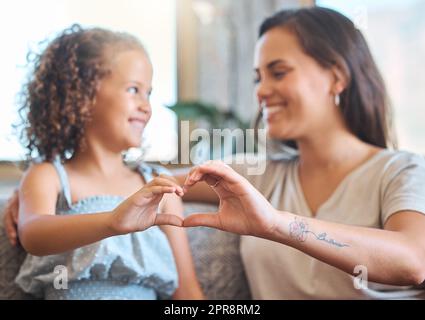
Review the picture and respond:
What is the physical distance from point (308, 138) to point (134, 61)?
460mm

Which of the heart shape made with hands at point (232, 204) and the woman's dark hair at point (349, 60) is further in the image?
the woman's dark hair at point (349, 60)

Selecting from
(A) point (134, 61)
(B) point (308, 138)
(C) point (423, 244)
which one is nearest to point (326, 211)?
(B) point (308, 138)

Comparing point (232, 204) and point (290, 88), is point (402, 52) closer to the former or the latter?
point (290, 88)

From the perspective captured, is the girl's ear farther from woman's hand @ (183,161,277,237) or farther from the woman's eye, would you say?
woman's hand @ (183,161,277,237)

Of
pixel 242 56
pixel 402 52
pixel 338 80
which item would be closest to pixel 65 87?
pixel 338 80

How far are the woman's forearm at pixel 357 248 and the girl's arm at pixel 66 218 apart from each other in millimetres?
160

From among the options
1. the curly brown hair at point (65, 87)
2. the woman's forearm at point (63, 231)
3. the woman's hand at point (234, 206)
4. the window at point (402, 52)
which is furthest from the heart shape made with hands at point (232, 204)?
the window at point (402, 52)

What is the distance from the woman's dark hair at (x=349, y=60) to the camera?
101 cm

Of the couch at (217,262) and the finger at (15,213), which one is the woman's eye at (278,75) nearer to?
the couch at (217,262)

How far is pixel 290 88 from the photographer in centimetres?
102

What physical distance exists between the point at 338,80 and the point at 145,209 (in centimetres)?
56

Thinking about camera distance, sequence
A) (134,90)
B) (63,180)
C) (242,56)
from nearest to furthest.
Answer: (134,90)
(63,180)
(242,56)

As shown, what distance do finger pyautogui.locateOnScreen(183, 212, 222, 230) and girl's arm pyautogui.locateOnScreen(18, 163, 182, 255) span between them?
0.04 feet

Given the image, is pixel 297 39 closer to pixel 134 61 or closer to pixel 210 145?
pixel 210 145
